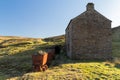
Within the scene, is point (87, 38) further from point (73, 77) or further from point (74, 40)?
point (73, 77)

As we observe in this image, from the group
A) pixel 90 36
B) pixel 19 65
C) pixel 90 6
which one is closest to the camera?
pixel 19 65

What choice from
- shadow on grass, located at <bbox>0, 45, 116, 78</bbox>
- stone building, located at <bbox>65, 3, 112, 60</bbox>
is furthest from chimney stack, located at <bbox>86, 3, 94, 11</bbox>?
shadow on grass, located at <bbox>0, 45, 116, 78</bbox>

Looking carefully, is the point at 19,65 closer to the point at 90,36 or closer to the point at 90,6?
the point at 90,36

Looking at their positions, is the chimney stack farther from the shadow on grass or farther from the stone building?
the shadow on grass

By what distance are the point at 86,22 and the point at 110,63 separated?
25.5ft

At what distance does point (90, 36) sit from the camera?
127ft

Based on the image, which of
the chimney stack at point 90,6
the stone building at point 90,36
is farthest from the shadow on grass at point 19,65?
the chimney stack at point 90,6

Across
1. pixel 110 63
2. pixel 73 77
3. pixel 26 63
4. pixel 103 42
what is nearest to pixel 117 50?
pixel 103 42

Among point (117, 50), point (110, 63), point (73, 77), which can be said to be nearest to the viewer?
point (73, 77)

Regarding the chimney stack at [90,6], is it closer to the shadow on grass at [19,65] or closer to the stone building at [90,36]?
the stone building at [90,36]

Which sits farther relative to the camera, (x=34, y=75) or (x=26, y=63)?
(x=26, y=63)

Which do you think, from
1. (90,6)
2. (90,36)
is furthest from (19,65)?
(90,6)

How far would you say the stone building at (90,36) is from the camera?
38.0 m

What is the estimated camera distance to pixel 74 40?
3812 centimetres
